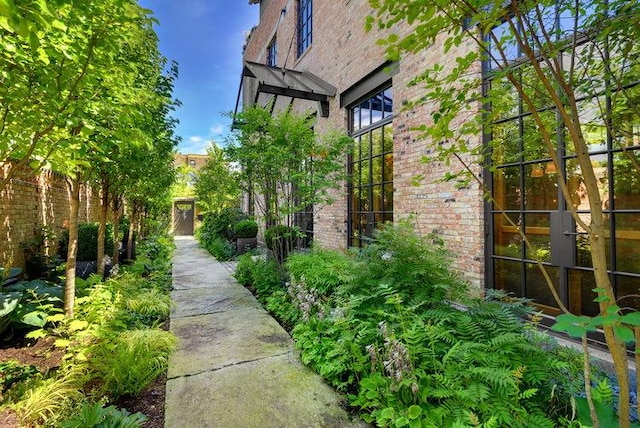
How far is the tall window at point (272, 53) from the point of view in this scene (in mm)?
10116

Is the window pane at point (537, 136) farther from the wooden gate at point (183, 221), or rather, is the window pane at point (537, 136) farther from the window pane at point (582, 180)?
the wooden gate at point (183, 221)

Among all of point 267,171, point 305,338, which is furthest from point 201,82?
point 305,338

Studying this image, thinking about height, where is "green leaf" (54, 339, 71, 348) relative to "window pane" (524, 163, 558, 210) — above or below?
below

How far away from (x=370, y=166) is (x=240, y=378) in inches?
155

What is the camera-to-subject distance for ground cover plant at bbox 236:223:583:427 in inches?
61.9

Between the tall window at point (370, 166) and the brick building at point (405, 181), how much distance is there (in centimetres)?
2

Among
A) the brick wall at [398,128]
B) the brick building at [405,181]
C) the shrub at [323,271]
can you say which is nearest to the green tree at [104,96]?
the brick building at [405,181]

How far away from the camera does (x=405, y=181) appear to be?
168 inches

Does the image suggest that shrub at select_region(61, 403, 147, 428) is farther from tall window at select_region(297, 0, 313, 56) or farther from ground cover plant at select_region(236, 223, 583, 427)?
tall window at select_region(297, 0, 313, 56)

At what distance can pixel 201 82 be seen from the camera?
11781 millimetres

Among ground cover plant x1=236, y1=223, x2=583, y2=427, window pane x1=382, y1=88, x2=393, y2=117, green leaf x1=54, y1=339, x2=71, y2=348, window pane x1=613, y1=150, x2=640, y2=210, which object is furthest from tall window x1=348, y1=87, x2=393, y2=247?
green leaf x1=54, y1=339, x2=71, y2=348

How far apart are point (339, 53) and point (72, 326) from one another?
5.89 m

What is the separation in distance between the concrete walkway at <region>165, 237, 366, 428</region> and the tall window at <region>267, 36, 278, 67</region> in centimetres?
897

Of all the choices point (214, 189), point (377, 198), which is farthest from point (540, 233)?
point (214, 189)
